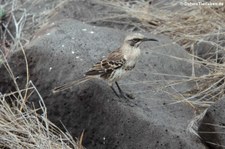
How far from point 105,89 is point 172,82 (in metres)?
0.66

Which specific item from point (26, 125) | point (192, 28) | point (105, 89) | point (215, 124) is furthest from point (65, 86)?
point (192, 28)

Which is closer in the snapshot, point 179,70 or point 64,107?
point 64,107

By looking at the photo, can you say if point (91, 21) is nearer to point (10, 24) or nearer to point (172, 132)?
point (10, 24)

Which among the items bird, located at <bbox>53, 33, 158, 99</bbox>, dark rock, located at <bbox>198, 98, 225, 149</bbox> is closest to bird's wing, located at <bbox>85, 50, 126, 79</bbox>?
bird, located at <bbox>53, 33, 158, 99</bbox>

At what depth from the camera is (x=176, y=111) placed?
589 cm

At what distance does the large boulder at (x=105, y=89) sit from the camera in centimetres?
559

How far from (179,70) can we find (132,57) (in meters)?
0.96

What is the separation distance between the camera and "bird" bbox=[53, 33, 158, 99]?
5824mm

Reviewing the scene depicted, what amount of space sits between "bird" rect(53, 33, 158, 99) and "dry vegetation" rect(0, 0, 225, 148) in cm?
51

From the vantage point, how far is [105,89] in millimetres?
5965

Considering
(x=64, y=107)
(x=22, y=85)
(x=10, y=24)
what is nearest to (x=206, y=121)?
(x=64, y=107)

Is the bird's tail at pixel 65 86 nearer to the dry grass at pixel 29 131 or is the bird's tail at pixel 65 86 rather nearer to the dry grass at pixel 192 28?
the dry grass at pixel 29 131

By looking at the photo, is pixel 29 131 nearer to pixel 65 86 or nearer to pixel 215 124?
pixel 65 86

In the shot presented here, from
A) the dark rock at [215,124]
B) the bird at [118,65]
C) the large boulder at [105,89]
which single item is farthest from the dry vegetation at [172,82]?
the dark rock at [215,124]
